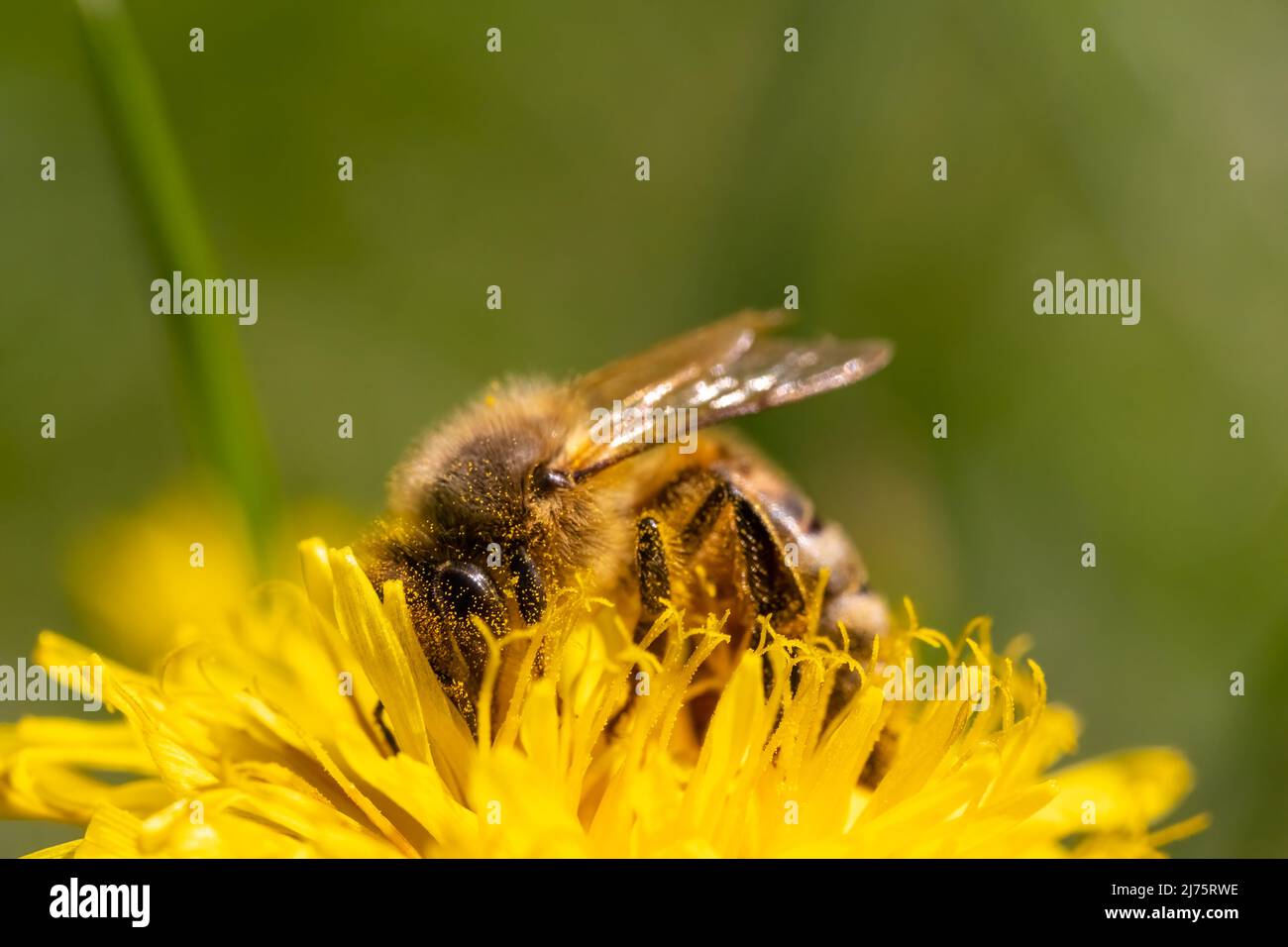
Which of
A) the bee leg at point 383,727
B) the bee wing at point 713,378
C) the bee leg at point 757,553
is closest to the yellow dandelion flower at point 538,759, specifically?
the bee leg at point 383,727

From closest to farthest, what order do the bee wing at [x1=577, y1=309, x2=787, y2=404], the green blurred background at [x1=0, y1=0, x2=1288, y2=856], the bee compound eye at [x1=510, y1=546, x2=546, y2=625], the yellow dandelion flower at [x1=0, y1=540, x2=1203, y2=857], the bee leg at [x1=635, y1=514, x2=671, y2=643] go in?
the yellow dandelion flower at [x1=0, y1=540, x2=1203, y2=857]
the bee compound eye at [x1=510, y1=546, x2=546, y2=625]
the bee leg at [x1=635, y1=514, x2=671, y2=643]
the bee wing at [x1=577, y1=309, x2=787, y2=404]
the green blurred background at [x1=0, y1=0, x2=1288, y2=856]

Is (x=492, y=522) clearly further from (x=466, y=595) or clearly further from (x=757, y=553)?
(x=757, y=553)

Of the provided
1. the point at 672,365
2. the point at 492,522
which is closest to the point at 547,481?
the point at 492,522

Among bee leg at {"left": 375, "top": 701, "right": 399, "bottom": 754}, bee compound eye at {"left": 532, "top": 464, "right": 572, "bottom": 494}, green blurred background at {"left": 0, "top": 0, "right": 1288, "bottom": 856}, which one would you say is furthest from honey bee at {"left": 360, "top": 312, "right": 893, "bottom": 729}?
green blurred background at {"left": 0, "top": 0, "right": 1288, "bottom": 856}

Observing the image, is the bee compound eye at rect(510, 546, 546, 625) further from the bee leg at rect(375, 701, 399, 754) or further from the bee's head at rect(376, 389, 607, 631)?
the bee leg at rect(375, 701, 399, 754)

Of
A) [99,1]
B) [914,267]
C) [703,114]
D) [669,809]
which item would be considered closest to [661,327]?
[914,267]

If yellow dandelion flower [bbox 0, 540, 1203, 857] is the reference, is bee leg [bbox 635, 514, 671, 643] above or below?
above
